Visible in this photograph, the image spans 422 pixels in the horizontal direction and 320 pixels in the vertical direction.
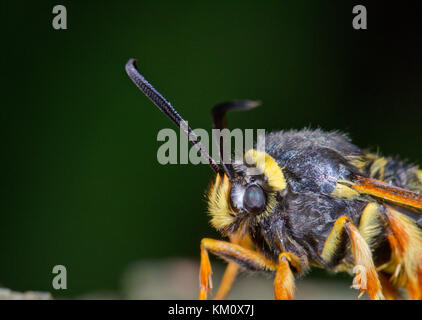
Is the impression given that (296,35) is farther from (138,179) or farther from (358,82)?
(138,179)

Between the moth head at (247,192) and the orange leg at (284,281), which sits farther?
the moth head at (247,192)

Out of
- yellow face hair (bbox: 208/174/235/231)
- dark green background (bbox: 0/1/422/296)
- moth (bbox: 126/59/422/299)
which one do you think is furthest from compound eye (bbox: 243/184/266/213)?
dark green background (bbox: 0/1/422/296)

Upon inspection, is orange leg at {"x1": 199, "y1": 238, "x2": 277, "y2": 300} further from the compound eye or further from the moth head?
the compound eye

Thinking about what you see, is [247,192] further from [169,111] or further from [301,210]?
[169,111]

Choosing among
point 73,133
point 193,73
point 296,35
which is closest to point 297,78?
point 296,35

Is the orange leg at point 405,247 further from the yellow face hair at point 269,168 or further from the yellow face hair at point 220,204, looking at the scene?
the yellow face hair at point 220,204

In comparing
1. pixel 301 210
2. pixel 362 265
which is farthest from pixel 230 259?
pixel 362 265

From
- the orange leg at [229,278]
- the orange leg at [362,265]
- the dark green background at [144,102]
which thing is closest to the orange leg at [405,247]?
the orange leg at [362,265]
